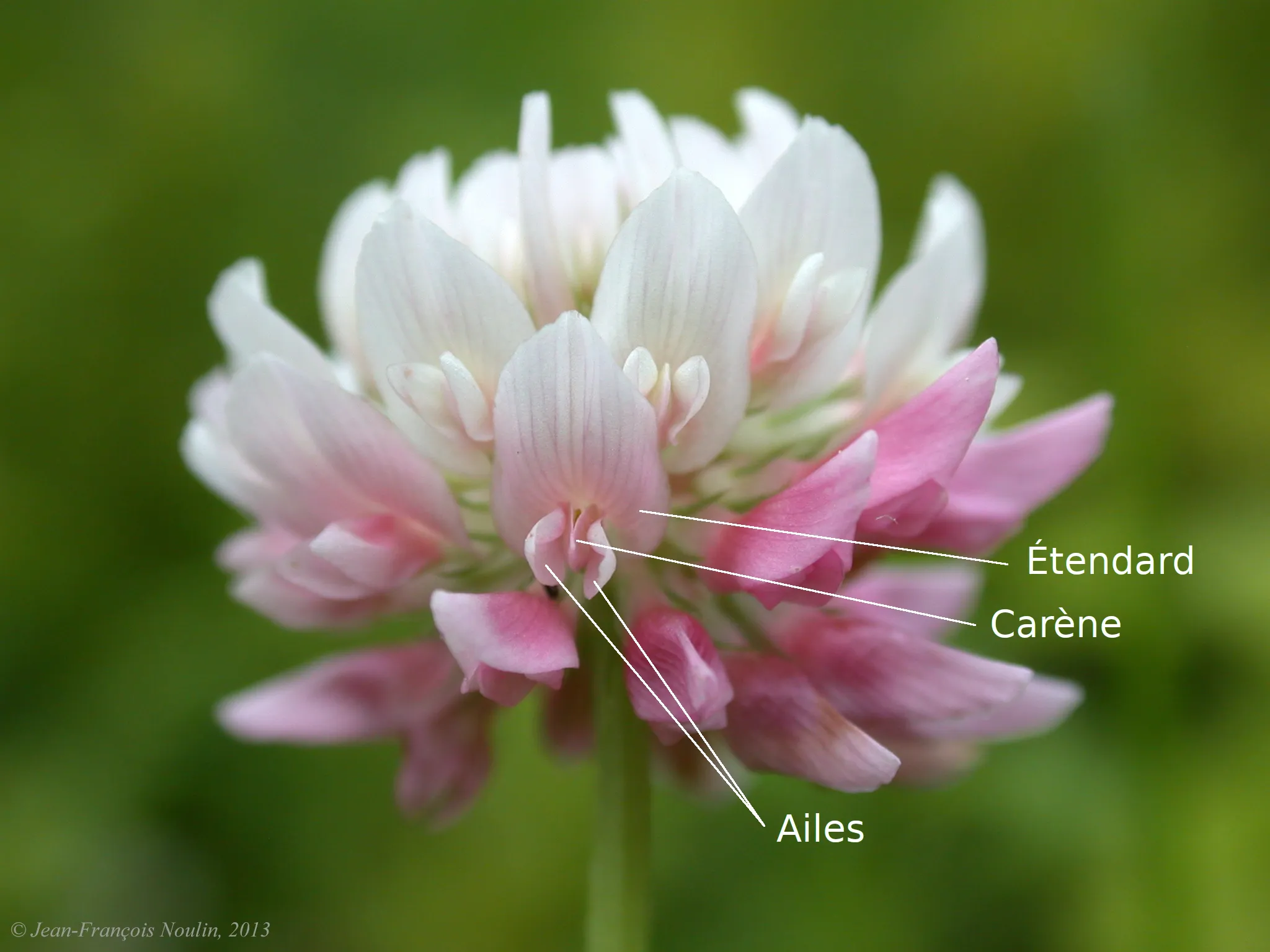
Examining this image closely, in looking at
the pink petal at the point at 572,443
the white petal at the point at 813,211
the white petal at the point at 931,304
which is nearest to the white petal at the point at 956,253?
the white petal at the point at 931,304

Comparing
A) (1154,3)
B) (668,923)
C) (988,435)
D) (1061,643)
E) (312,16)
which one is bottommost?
(668,923)

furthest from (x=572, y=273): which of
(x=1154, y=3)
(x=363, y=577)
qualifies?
(x=1154, y=3)

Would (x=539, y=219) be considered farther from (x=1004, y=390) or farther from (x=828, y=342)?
(x=1004, y=390)

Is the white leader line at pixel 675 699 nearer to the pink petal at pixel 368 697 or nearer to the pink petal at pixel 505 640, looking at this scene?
the pink petal at pixel 505 640

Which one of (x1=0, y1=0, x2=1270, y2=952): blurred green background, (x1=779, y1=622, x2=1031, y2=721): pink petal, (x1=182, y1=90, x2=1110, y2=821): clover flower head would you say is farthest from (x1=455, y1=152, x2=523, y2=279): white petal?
(x1=0, y1=0, x2=1270, y2=952): blurred green background

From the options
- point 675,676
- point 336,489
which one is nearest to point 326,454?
point 336,489

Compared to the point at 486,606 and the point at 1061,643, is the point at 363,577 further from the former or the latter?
the point at 1061,643
